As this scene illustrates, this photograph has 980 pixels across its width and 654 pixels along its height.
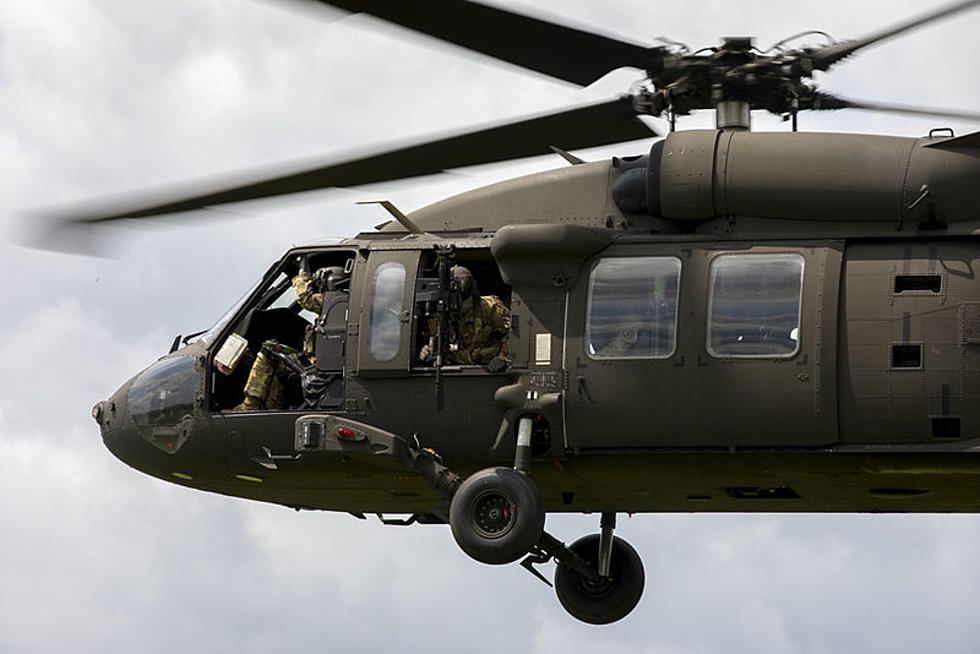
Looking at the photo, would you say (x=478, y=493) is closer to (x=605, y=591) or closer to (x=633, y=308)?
(x=633, y=308)

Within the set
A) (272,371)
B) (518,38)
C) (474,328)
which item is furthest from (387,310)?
(518,38)

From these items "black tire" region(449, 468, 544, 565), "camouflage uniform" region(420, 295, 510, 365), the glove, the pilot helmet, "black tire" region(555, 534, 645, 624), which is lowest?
"black tire" region(555, 534, 645, 624)

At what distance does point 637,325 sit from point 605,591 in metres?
3.36

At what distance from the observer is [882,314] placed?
14117mm

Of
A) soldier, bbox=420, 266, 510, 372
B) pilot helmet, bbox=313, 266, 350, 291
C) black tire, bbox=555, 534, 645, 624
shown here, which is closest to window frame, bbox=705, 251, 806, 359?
soldier, bbox=420, 266, 510, 372

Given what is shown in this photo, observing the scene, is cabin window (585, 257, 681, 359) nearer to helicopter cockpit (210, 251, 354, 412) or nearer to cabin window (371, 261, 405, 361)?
cabin window (371, 261, 405, 361)

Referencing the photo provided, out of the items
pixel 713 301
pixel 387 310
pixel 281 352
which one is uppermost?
pixel 713 301

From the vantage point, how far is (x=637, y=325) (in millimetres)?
14578

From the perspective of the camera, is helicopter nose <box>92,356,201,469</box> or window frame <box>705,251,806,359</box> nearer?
window frame <box>705,251,806,359</box>

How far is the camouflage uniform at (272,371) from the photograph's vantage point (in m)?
15.6

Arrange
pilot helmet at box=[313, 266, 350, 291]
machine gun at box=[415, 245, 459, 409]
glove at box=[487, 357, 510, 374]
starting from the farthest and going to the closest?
pilot helmet at box=[313, 266, 350, 291] < machine gun at box=[415, 245, 459, 409] < glove at box=[487, 357, 510, 374]

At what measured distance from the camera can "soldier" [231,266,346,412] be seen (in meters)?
15.7

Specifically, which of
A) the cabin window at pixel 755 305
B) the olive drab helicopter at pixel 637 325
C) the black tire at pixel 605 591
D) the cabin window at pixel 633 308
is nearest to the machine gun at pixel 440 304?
the olive drab helicopter at pixel 637 325

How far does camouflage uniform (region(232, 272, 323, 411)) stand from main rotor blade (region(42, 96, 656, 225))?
4.11 feet
